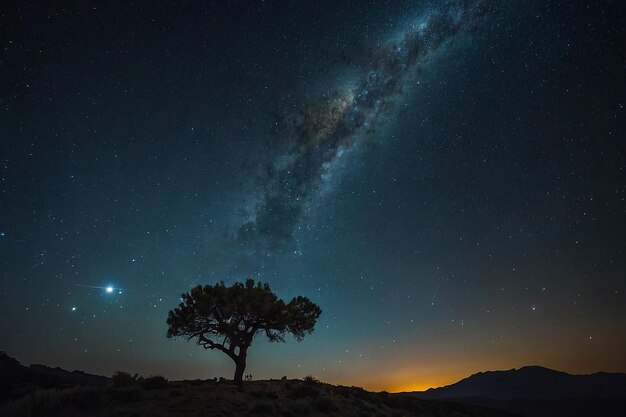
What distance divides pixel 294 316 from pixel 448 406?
71.6 feet

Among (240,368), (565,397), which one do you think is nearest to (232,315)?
(240,368)

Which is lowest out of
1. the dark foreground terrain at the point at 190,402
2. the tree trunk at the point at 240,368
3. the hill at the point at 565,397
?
the hill at the point at 565,397

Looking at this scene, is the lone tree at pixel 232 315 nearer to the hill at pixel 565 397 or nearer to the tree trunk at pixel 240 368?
the tree trunk at pixel 240 368

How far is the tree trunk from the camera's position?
773 inches

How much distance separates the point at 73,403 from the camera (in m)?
12.9

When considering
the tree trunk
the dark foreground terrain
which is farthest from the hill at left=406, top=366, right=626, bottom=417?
the tree trunk

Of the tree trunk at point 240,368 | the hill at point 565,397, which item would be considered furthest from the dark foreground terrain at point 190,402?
the hill at point 565,397

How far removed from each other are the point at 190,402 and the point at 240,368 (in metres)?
5.11

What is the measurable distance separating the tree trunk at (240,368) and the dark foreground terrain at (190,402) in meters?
0.56

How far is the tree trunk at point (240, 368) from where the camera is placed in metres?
19.6

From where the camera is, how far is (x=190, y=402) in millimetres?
15281

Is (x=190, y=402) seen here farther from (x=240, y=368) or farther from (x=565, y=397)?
(x=565, y=397)

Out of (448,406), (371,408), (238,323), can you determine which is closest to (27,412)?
(238,323)

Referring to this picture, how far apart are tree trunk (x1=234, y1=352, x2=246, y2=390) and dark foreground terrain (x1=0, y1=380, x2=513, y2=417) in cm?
56
